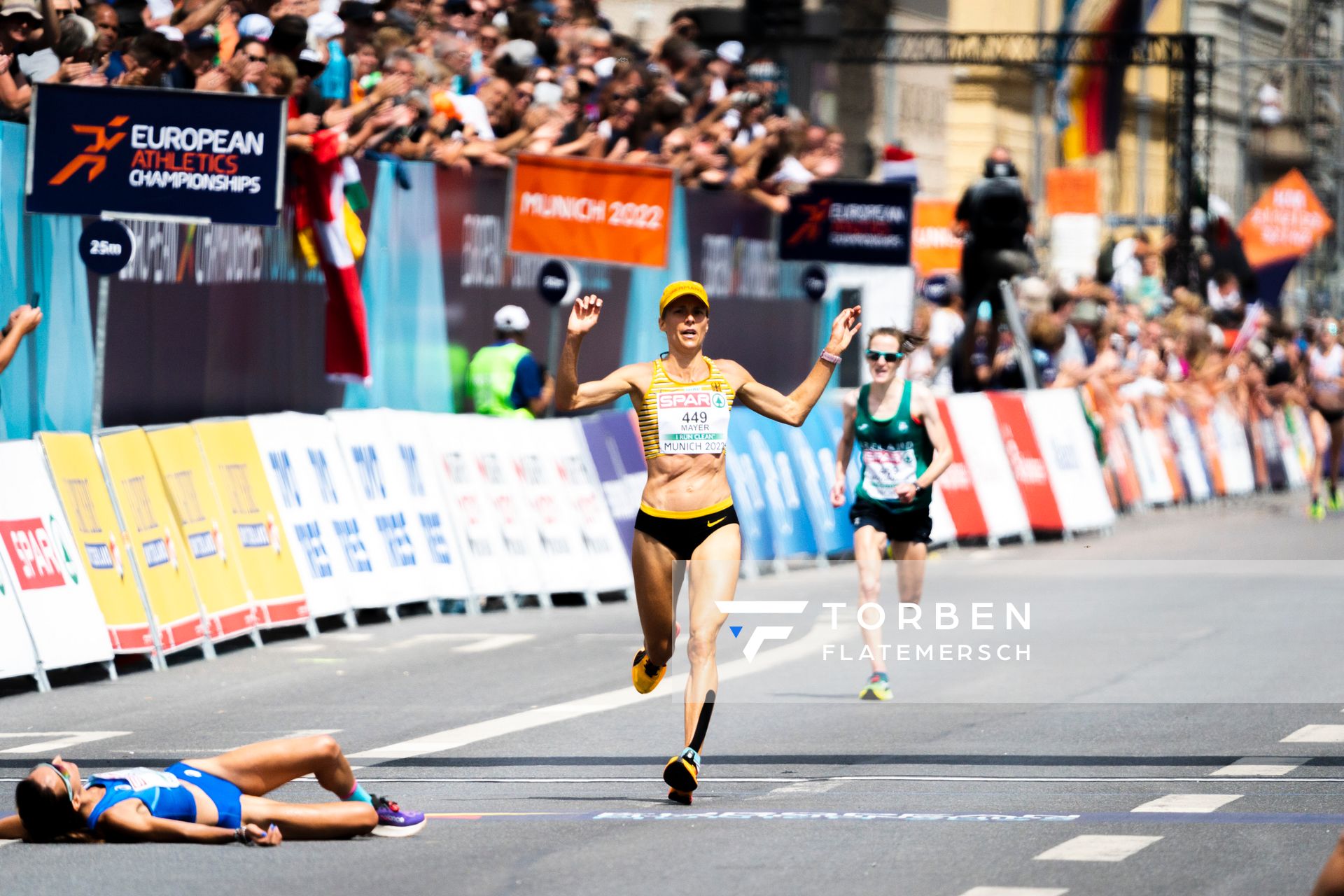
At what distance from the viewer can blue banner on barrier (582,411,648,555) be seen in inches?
744

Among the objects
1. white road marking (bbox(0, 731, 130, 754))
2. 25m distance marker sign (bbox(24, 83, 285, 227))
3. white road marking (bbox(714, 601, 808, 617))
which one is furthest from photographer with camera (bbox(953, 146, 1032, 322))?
white road marking (bbox(0, 731, 130, 754))

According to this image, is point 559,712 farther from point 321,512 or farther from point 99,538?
point 321,512

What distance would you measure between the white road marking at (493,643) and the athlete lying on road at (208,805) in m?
6.51

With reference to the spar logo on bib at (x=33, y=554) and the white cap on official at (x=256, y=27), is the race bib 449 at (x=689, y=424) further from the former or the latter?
the white cap on official at (x=256, y=27)

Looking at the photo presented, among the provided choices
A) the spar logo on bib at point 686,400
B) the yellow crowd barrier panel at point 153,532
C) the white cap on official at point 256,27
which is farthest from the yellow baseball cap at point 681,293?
the white cap on official at point 256,27

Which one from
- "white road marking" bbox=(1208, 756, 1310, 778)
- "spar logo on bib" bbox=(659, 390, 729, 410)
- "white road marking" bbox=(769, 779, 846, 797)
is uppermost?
"spar logo on bib" bbox=(659, 390, 729, 410)

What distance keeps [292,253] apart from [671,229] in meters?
6.52

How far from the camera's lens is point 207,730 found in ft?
39.4

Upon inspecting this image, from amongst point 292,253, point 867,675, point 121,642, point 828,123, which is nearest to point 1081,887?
point 867,675

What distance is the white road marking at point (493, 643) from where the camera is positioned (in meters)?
15.5

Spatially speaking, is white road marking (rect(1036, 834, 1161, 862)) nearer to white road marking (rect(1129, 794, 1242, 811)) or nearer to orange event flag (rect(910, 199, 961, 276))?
white road marking (rect(1129, 794, 1242, 811))

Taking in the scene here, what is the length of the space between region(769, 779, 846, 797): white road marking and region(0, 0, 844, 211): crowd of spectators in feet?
22.7

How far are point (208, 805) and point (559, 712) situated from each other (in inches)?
166

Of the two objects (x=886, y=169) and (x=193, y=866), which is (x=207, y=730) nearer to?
(x=193, y=866)
